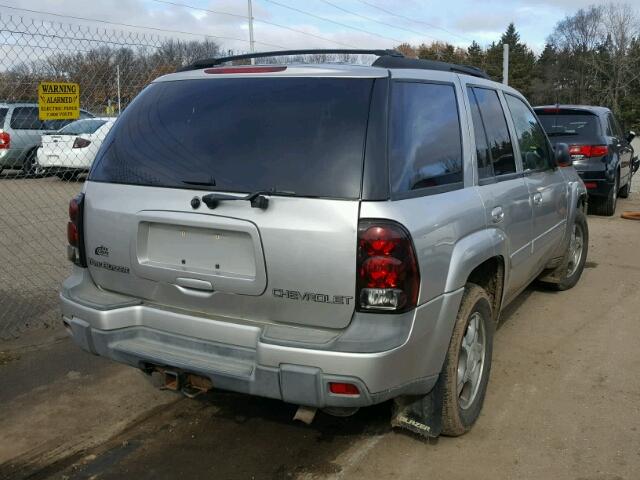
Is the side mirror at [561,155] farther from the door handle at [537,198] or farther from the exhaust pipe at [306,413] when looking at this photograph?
the exhaust pipe at [306,413]

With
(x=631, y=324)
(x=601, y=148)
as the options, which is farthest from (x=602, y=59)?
(x=631, y=324)

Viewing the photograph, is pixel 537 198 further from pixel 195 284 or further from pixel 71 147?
pixel 71 147

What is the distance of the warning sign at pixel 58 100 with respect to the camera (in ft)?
16.5

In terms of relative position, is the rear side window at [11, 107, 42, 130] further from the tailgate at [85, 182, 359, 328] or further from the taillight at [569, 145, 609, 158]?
the tailgate at [85, 182, 359, 328]

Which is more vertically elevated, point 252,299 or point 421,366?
point 252,299

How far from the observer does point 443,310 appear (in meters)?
2.91

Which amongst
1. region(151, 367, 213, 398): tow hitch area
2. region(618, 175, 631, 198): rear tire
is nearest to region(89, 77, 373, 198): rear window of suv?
region(151, 367, 213, 398): tow hitch area

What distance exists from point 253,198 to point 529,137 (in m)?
2.83

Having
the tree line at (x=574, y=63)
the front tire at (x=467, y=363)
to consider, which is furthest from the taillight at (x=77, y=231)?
the tree line at (x=574, y=63)

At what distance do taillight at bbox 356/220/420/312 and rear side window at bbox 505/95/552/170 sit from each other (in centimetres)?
218

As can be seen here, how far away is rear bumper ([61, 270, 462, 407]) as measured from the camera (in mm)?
2615

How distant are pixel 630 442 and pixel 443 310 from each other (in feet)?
4.61

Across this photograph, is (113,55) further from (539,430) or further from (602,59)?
(602,59)

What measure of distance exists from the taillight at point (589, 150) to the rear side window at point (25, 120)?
31.5 ft
